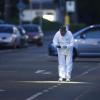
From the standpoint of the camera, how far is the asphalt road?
1623cm

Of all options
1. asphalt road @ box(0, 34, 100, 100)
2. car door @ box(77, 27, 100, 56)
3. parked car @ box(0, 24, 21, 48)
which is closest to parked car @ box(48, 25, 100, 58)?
car door @ box(77, 27, 100, 56)

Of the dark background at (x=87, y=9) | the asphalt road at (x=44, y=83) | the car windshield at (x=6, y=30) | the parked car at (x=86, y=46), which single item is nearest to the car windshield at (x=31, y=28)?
the car windshield at (x=6, y=30)

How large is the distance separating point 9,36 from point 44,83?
22572mm

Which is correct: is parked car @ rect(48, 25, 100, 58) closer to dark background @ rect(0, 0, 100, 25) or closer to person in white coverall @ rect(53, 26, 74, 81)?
person in white coverall @ rect(53, 26, 74, 81)

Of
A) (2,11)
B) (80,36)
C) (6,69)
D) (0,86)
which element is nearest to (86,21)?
(2,11)

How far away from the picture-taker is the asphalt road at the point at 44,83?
53.3 feet

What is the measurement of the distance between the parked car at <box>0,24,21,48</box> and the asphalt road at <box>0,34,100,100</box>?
538 inches

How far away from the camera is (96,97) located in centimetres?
1586

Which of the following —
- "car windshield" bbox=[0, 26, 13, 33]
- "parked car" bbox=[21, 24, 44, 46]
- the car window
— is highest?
the car window

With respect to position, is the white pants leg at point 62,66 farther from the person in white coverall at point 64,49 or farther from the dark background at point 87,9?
the dark background at point 87,9

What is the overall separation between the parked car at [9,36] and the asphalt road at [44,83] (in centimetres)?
1365

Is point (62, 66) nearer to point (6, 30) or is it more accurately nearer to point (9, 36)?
point (9, 36)

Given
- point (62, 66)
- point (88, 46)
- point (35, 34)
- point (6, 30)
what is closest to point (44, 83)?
point (62, 66)

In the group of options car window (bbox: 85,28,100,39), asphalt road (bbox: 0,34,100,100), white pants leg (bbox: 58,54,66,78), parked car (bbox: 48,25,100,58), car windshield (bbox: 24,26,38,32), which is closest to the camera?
asphalt road (bbox: 0,34,100,100)
